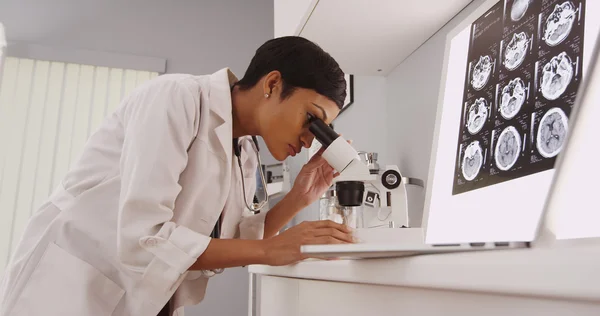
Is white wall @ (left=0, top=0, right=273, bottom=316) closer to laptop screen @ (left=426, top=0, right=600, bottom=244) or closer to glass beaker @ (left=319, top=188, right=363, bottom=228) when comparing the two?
glass beaker @ (left=319, top=188, right=363, bottom=228)

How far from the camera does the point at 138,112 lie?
34.8 inches

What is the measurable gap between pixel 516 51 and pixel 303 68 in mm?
480

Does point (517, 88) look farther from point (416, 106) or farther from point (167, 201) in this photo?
point (416, 106)

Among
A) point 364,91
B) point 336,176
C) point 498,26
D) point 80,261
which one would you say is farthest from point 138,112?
point 364,91

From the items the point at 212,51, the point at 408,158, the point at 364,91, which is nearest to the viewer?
the point at 408,158

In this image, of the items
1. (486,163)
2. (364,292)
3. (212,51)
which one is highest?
(212,51)

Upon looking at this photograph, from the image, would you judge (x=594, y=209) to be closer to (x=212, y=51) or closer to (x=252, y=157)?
(x=252, y=157)

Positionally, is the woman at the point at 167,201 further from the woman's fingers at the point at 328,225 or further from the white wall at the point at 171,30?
the white wall at the point at 171,30

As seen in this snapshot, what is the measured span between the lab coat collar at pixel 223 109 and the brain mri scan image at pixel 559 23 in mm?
637

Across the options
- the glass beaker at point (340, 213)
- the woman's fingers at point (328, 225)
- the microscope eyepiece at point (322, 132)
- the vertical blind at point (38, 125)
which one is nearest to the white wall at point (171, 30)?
the vertical blind at point (38, 125)

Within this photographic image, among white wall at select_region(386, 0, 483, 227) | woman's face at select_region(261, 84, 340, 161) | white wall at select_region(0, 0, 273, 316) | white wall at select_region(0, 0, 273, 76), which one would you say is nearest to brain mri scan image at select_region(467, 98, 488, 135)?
woman's face at select_region(261, 84, 340, 161)

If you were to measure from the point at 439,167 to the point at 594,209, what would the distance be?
0.43 m

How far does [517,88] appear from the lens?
0.59m

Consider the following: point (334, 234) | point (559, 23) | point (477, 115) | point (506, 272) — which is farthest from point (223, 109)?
point (506, 272)
